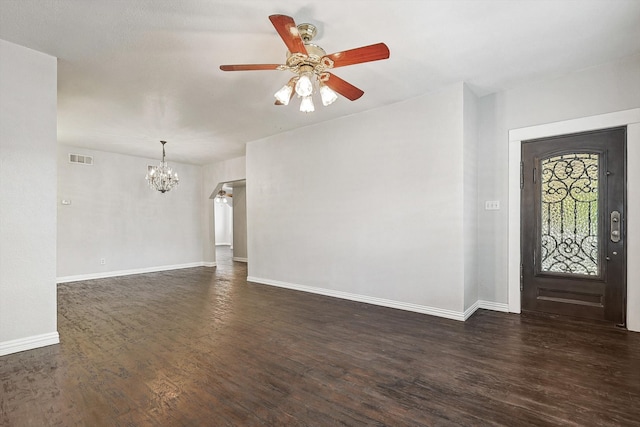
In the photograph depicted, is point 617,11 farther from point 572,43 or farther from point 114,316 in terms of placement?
point 114,316

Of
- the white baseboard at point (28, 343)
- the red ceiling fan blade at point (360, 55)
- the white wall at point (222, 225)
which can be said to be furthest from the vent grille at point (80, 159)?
the white wall at point (222, 225)

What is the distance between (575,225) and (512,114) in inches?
59.6

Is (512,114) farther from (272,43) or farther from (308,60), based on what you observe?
(272,43)

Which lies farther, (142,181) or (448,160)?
(142,181)

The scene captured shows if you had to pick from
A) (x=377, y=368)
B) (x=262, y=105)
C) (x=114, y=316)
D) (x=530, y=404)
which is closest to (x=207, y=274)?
(x=114, y=316)

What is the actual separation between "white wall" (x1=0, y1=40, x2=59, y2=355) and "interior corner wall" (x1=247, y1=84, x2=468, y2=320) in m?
3.27

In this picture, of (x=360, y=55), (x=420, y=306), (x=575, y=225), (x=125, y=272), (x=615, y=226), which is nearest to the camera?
(x=360, y=55)

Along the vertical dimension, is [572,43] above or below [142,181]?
above

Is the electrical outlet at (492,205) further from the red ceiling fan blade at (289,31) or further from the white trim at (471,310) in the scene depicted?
the red ceiling fan blade at (289,31)

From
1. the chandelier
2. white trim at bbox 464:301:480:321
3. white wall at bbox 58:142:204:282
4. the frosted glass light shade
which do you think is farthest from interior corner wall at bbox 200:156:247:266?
white trim at bbox 464:301:480:321

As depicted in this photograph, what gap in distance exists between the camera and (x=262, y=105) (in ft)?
14.1

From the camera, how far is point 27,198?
9.32ft

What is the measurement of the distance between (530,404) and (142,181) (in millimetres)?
8142

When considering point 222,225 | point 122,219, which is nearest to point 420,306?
point 122,219
